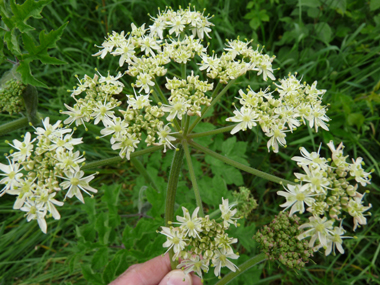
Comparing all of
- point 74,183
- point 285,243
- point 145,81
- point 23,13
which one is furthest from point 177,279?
point 23,13

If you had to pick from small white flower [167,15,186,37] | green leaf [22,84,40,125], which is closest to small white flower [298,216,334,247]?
small white flower [167,15,186,37]

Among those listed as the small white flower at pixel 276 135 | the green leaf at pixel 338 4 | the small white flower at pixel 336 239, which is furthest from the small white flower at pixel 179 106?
the green leaf at pixel 338 4

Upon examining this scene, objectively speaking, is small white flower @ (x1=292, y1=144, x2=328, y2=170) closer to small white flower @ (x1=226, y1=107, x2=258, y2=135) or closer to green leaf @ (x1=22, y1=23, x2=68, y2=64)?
small white flower @ (x1=226, y1=107, x2=258, y2=135)

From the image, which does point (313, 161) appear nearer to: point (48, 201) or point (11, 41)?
point (48, 201)

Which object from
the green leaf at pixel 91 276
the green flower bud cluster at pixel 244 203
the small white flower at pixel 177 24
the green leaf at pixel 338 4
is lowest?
the green leaf at pixel 91 276

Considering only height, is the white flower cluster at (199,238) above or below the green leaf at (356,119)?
above

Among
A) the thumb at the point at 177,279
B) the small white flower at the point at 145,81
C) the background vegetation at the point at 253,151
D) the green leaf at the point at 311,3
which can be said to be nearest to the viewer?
the small white flower at the point at 145,81

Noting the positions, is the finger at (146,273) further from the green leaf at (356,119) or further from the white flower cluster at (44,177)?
the green leaf at (356,119)
